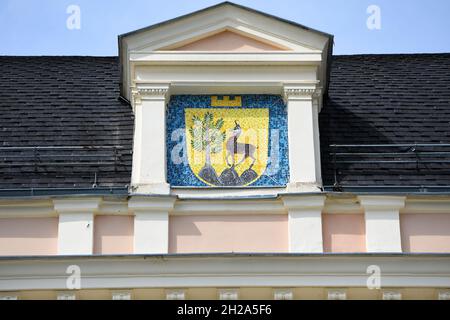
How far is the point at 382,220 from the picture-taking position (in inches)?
639

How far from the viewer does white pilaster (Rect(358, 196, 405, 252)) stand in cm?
1605

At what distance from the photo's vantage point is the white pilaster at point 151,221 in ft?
52.5

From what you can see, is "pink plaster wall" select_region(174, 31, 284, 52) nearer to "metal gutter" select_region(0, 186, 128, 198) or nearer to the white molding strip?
"metal gutter" select_region(0, 186, 128, 198)

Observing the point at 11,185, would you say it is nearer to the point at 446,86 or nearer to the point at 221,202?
the point at 221,202

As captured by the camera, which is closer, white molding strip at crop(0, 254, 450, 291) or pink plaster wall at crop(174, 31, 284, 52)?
white molding strip at crop(0, 254, 450, 291)

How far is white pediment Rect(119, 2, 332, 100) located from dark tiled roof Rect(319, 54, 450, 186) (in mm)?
1046

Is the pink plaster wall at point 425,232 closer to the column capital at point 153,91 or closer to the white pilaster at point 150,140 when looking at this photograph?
the white pilaster at point 150,140

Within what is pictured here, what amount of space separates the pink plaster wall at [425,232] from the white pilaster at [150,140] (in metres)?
3.05

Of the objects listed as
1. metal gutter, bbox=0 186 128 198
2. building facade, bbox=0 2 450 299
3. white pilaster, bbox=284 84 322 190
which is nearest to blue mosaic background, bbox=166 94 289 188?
building facade, bbox=0 2 450 299

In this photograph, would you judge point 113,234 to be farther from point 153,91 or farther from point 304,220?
point 304,220

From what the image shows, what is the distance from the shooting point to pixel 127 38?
56.6ft

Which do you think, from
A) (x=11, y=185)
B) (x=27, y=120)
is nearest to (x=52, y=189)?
(x=11, y=185)

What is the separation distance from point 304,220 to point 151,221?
6.26ft

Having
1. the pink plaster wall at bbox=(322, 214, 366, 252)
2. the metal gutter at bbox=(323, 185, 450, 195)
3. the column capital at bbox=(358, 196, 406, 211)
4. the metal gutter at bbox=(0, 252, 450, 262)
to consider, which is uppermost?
the metal gutter at bbox=(323, 185, 450, 195)
